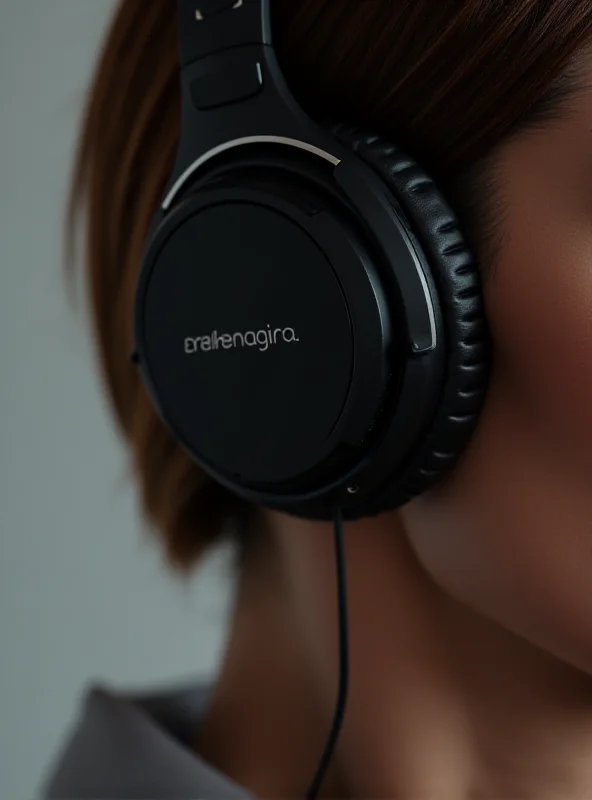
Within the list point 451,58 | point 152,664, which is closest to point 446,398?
point 451,58

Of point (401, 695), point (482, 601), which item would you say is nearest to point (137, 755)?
point (401, 695)

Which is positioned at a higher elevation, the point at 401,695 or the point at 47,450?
the point at 47,450

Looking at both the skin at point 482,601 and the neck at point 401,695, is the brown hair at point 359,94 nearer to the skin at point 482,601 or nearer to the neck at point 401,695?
the skin at point 482,601

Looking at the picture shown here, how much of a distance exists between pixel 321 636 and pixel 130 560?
28.9 inches

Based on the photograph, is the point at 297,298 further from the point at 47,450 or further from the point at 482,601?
the point at 47,450

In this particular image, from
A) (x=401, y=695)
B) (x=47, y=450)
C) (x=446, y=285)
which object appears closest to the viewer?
(x=446, y=285)

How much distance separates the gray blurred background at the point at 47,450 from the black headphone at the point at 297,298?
733 mm

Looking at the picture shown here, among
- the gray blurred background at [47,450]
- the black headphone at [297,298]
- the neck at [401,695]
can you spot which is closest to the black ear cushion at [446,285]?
the black headphone at [297,298]

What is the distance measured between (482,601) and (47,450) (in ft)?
2.99

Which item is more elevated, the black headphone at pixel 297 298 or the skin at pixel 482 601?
the black headphone at pixel 297 298

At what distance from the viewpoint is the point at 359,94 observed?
2.12 feet

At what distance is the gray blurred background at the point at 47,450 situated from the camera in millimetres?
1398

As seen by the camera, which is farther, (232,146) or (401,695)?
(401,695)

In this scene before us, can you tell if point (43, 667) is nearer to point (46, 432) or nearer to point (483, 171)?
point (46, 432)
